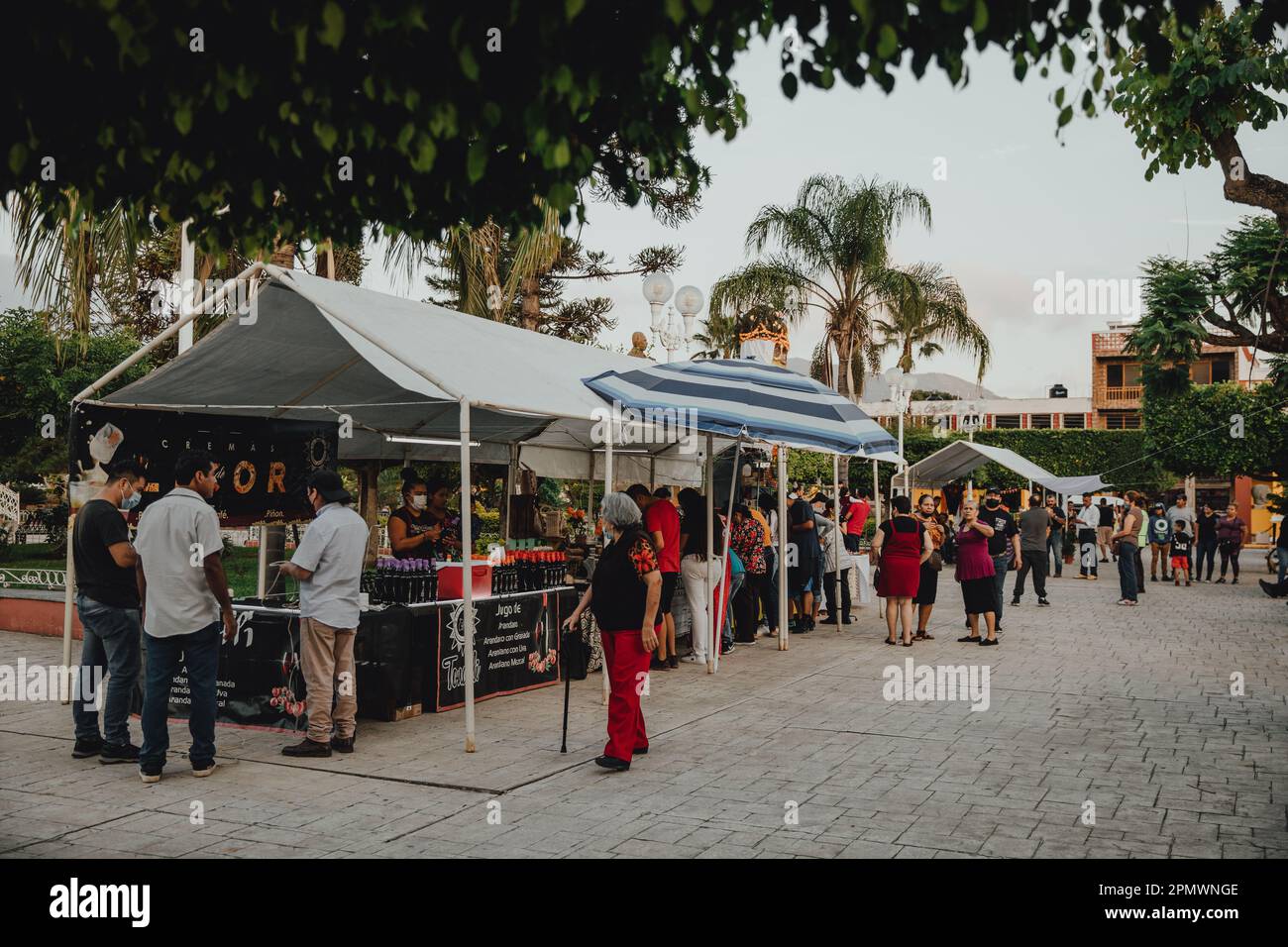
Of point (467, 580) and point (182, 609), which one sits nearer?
point (182, 609)

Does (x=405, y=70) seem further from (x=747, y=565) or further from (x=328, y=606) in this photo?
(x=747, y=565)

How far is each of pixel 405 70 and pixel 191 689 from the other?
4.21m

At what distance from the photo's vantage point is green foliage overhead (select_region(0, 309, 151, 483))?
19328mm

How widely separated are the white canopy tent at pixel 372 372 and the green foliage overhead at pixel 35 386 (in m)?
10.5

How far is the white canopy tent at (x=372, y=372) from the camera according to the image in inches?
304

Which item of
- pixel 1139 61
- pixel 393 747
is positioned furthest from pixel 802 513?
pixel 393 747

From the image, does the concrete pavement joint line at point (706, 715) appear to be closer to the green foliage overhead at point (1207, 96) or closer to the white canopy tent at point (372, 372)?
the white canopy tent at point (372, 372)

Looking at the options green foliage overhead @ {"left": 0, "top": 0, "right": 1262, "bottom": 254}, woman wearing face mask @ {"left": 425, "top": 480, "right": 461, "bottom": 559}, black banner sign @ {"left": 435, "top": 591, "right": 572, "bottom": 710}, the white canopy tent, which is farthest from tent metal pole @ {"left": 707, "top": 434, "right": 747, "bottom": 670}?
green foliage overhead @ {"left": 0, "top": 0, "right": 1262, "bottom": 254}

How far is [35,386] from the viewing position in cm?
1945

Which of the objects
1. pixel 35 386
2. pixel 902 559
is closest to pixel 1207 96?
pixel 902 559

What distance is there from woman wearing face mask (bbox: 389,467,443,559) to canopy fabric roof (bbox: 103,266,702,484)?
936mm

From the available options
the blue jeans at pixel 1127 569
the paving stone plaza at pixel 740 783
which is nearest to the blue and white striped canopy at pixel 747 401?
the paving stone plaza at pixel 740 783

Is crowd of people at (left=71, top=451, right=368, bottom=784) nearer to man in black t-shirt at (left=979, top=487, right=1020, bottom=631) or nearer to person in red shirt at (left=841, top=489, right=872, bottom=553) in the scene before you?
man in black t-shirt at (left=979, top=487, right=1020, bottom=631)
